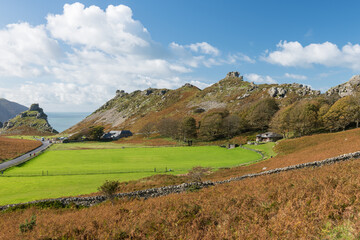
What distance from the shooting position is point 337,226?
652 centimetres

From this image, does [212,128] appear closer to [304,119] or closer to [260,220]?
[304,119]

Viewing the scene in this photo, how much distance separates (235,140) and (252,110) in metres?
26.3

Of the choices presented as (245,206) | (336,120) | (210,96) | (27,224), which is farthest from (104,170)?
(210,96)

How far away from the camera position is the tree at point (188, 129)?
105625 mm

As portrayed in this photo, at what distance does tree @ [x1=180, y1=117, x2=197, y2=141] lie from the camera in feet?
347

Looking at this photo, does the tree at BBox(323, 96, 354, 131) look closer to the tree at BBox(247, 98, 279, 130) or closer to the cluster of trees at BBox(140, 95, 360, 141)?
the cluster of trees at BBox(140, 95, 360, 141)

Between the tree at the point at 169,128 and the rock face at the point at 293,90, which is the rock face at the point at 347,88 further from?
the tree at the point at 169,128

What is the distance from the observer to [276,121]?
85438 millimetres

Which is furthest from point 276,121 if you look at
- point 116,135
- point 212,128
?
point 116,135

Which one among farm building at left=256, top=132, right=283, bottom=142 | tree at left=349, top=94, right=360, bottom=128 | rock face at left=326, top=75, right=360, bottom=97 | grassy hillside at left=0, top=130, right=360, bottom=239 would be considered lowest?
farm building at left=256, top=132, right=283, bottom=142

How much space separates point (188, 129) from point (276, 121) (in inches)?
1709

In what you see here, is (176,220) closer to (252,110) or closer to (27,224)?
(27,224)

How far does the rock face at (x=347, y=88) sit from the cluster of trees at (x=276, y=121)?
425 inches

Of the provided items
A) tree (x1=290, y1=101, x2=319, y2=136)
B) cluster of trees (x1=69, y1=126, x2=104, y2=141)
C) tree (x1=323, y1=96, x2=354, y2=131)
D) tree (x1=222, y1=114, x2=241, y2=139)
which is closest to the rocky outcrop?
tree (x1=222, y1=114, x2=241, y2=139)
